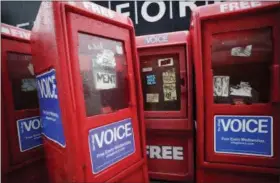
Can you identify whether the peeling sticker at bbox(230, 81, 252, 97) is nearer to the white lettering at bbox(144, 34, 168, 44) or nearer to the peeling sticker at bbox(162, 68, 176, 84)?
the peeling sticker at bbox(162, 68, 176, 84)

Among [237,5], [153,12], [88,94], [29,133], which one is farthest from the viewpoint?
[153,12]

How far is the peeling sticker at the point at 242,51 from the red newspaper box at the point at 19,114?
65.5 inches

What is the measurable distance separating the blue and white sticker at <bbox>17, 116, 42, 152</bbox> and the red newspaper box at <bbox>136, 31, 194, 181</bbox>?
0.99 meters

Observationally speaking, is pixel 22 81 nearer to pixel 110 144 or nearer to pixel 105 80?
pixel 105 80

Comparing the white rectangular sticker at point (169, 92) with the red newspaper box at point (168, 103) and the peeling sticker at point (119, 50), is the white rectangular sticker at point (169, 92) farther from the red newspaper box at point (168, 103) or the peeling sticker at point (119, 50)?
the peeling sticker at point (119, 50)

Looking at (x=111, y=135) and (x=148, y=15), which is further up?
(x=148, y=15)

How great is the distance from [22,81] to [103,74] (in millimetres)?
840

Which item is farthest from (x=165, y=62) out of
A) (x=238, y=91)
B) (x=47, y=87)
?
(x=47, y=87)

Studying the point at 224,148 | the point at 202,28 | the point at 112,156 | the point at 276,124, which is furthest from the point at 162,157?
the point at 202,28

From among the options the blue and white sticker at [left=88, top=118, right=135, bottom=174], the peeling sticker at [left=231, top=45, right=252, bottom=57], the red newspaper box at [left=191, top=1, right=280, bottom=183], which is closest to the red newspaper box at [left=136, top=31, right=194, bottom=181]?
the red newspaper box at [left=191, top=1, right=280, bottom=183]

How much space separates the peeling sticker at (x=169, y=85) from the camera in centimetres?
230

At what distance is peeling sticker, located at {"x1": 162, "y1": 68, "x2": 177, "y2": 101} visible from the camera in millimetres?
2299

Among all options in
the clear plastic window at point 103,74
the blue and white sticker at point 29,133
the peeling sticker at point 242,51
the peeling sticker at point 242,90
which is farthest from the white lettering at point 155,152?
the peeling sticker at point 242,51

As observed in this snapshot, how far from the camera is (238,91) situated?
1785mm
